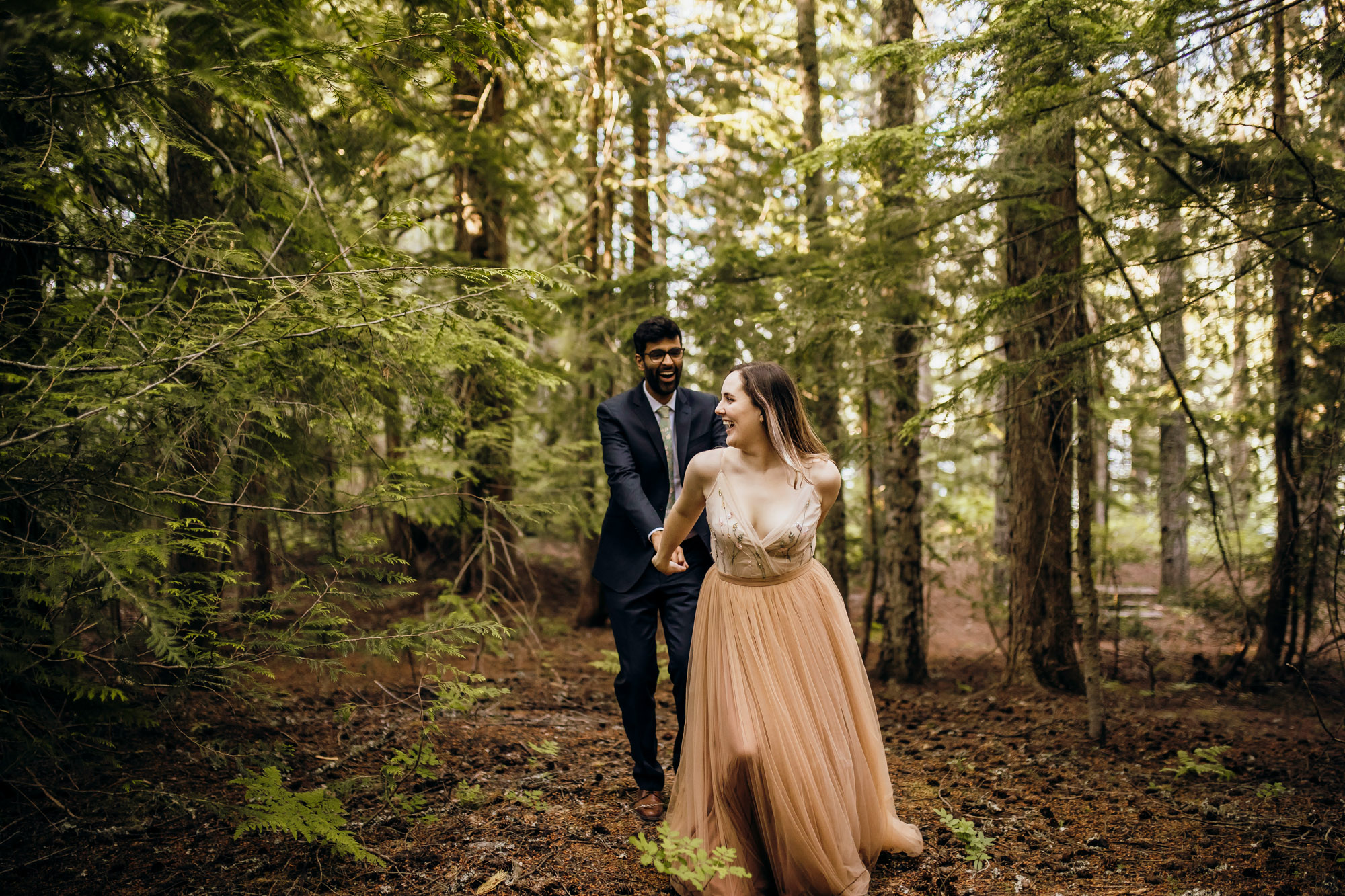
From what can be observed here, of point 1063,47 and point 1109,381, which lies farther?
point 1109,381

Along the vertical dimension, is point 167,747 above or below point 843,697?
below

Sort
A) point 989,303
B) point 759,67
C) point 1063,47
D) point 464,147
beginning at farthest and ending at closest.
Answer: point 759,67
point 464,147
point 989,303
point 1063,47

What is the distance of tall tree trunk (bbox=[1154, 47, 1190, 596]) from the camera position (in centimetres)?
463

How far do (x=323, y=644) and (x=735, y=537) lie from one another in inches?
75.6

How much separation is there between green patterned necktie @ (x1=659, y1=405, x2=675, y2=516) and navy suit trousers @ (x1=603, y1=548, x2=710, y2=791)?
1.39 ft

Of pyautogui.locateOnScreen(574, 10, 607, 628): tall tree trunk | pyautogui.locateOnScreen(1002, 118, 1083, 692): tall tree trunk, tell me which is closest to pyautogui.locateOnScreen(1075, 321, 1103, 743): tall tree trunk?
pyautogui.locateOnScreen(1002, 118, 1083, 692): tall tree trunk

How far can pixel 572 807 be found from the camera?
14.1 ft

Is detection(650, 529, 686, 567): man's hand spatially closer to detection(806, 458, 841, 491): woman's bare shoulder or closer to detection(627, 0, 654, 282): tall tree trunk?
detection(806, 458, 841, 491): woman's bare shoulder

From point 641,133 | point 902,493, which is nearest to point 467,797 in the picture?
point 902,493

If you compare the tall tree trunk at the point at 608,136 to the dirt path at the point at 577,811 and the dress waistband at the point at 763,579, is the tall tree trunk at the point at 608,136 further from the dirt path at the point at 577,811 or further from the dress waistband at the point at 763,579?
the dress waistband at the point at 763,579

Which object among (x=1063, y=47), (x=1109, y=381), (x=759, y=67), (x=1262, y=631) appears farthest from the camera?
(x=759, y=67)

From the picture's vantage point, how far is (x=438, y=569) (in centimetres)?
1035

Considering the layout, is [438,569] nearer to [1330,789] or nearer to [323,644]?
[323,644]

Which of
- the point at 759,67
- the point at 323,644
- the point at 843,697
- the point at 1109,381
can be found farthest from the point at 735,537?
the point at 759,67
